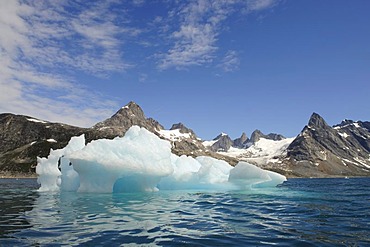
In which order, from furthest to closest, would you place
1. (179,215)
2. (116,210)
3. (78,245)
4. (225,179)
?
(225,179) → (116,210) → (179,215) → (78,245)

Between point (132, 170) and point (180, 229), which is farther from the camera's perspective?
point (132, 170)

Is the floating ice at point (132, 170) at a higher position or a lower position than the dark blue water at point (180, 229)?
higher

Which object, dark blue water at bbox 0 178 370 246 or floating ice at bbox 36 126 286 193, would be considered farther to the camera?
floating ice at bbox 36 126 286 193

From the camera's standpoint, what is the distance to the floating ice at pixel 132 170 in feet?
106

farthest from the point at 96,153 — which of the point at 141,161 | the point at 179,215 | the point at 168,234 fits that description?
the point at 168,234

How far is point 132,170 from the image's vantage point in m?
32.6

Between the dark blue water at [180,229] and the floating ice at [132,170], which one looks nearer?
the dark blue water at [180,229]

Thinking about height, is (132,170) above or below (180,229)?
above

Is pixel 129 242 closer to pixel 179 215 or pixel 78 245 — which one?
pixel 78 245

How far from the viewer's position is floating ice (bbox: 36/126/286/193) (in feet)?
106

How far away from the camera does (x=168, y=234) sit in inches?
529

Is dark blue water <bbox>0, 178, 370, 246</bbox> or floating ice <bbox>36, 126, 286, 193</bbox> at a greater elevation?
floating ice <bbox>36, 126, 286, 193</bbox>

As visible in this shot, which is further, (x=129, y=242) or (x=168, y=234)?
(x=168, y=234)

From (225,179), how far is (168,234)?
3421 cm
